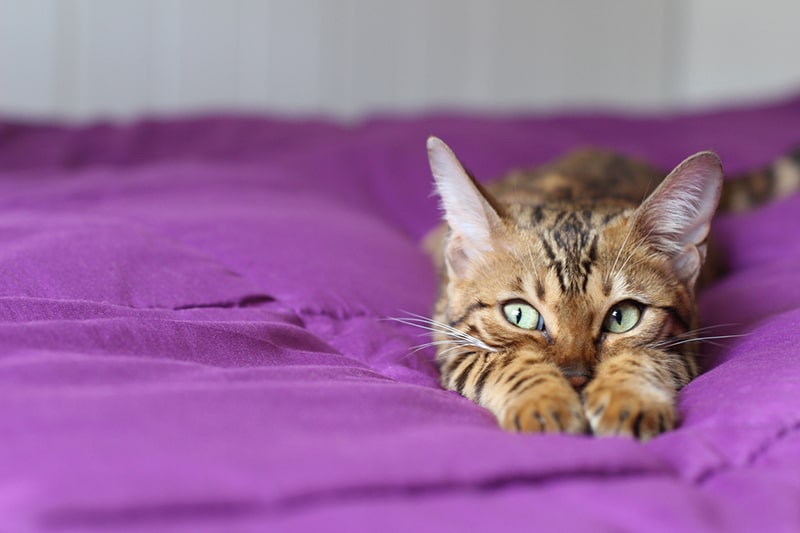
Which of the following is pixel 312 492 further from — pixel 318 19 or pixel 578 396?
pixel 318 19

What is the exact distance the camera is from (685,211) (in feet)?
4.49

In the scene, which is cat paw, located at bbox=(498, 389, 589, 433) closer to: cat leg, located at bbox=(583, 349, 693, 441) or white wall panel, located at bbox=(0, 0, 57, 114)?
cat leg, located at bbox=(583, 349, 693, 441)

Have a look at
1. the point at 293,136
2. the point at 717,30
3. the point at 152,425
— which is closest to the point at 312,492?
the point at 152,425

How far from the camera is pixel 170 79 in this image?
3270mm

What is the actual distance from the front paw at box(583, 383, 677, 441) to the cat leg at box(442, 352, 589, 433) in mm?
19

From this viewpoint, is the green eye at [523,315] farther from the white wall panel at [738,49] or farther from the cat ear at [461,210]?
the white wall panel at [738,49]

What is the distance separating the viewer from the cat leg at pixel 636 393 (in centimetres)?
101

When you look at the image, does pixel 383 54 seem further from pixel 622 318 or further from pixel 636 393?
pixel 636 393

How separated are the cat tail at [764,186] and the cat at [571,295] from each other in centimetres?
85

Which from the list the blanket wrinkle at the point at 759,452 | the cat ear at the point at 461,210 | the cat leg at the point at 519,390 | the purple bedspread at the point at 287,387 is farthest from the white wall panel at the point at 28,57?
the blanket wrinkle at the point at 759,452

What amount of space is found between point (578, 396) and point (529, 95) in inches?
118

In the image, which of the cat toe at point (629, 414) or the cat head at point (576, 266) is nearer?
the cat toe at point (629, 414)

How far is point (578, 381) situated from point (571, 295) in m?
0.15

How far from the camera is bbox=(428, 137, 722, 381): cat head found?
126cm
